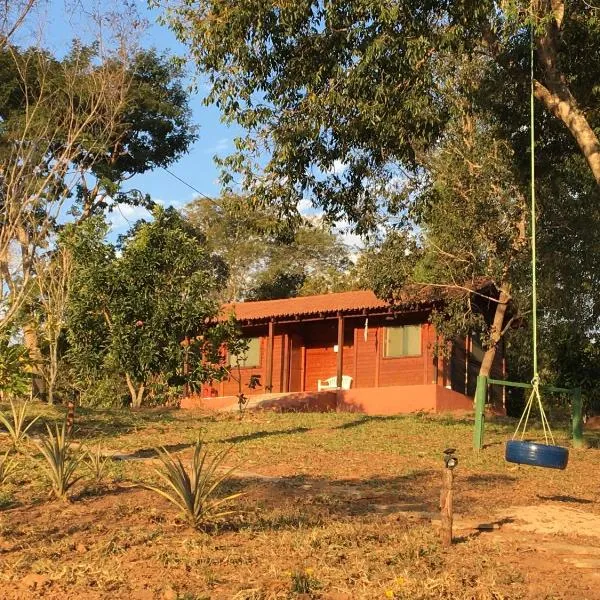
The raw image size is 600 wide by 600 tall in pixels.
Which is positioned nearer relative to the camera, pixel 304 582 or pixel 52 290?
pixel 304 582

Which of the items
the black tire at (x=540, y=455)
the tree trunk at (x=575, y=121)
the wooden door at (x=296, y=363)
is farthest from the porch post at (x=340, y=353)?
the black tire at (x=540, y=455)

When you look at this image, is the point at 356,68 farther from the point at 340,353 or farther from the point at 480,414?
the point at 340,353

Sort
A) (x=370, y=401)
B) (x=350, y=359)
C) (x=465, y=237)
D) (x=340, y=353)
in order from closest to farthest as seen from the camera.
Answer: (x=465, y=237) → (x=370, y=401) → (x=340, y=353) → (x=350, y=359)

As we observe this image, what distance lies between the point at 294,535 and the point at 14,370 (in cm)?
584

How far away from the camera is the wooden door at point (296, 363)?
1029 inches

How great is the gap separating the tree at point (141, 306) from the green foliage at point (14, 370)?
1347mm

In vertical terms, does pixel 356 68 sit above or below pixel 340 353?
above

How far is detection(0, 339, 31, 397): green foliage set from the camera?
10617 millimetres

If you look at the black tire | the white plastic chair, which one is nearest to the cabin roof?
the white plastic chair

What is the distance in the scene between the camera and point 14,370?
1070 cm

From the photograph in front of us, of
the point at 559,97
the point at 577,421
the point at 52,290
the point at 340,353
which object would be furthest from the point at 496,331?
the point at 52,290

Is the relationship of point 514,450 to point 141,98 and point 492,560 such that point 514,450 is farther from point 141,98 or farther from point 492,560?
point 141,98

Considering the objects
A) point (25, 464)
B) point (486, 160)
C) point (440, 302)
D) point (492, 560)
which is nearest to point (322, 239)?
point (440, 302)

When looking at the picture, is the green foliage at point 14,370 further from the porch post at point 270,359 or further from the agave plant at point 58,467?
the porch post at point 270,359
